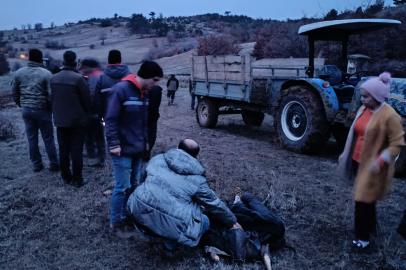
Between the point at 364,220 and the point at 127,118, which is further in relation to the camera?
the point at 127,118

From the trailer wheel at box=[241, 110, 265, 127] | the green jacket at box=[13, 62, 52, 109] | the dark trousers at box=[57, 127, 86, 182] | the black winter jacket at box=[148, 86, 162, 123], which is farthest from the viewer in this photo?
the trailer wheel at box=[241, 110, 265, 127]

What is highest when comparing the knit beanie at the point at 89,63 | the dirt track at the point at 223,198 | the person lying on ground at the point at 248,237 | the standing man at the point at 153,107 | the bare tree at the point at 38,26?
the bare tree at the point at 38,26

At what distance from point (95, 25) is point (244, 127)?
79217 millimetres

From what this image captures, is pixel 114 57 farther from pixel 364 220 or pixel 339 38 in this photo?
pixel 339 38

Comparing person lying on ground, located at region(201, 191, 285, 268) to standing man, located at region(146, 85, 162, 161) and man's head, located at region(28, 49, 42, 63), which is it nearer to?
standing man, located at region(146, 85, 162, 161)

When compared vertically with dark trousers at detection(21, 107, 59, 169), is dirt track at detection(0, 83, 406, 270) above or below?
below

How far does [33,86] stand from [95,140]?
143 centimetres

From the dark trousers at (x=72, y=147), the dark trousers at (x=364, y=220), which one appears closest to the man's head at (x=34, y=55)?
the dark trousers at (x=72, y=147)

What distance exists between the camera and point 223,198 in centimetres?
455

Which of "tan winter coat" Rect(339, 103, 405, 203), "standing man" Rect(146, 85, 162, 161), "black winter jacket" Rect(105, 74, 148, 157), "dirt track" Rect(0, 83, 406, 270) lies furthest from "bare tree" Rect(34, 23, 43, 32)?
"tan winter coat" Rect(339, 103, 405, 203)

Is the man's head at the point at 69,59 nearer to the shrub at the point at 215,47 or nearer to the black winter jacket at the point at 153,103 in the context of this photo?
the black winter jacket at the point at 153,103

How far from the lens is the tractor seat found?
21.1ft

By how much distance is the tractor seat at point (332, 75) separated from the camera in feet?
21.1

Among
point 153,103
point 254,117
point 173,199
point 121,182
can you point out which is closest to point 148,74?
point 153,103
